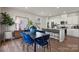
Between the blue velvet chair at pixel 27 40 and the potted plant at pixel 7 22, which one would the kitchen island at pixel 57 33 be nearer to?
the blue velvet chair at pixel 27 40

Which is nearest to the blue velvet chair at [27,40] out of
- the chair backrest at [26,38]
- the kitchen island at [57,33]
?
the chair backrest at [26,38]

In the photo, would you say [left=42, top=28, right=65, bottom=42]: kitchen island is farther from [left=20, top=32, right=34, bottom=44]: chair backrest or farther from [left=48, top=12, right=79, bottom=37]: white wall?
[left=20, top=32, right=34, bottom=44]: chair backrest

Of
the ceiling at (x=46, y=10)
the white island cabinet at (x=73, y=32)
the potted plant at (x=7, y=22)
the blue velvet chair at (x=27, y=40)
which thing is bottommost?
the blue velvet chair at (x=27, y=40)

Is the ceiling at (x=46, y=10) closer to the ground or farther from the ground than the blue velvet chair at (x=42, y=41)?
farther from the ground

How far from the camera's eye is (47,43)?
2.88 meters

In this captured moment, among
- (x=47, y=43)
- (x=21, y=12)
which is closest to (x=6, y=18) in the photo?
(x=21, y=12)

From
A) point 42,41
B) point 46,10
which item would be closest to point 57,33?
point 42,41

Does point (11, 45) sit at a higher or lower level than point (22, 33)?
lower

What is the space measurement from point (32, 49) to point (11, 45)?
1.69 ft

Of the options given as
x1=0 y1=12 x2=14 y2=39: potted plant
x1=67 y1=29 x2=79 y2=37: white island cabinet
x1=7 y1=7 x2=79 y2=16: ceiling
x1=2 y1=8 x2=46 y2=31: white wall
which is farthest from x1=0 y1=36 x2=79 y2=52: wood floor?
x1=7 y1=7 x2=79 y2=16: ceiling
